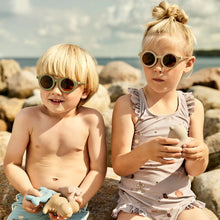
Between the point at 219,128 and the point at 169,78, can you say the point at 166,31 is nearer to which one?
the point at 169,78

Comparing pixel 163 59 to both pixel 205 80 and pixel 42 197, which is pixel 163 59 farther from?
pixel 205 80

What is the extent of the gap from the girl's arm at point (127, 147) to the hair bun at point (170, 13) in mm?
772

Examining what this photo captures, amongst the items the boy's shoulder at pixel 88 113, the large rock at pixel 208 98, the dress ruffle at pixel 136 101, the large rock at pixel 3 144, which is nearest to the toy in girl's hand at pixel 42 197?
the boy's shoulder at pixel 88 113

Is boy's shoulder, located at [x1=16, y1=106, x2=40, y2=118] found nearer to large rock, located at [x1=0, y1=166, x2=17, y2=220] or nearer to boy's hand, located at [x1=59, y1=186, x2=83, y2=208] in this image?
boy's hand, located at [x1=59, y1=186, x2=83, y2=208]

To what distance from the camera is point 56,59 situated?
8.43 ft

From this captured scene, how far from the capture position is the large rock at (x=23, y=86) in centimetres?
1151

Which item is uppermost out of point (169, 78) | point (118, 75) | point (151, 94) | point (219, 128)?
point (169, 78)

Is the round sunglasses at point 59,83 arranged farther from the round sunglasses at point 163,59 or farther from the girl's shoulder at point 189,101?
the girl's shoulder at point 189,101

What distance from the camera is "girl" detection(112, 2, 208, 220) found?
8.75ft

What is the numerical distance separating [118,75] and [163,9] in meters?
10.8

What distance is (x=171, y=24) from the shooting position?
2.76 meters

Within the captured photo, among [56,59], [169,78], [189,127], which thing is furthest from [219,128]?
[56,59]

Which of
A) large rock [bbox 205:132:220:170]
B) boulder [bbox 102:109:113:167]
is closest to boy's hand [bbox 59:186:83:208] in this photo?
boulder [bbox 102:109:113:167]

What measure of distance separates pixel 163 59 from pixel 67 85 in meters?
0.80
